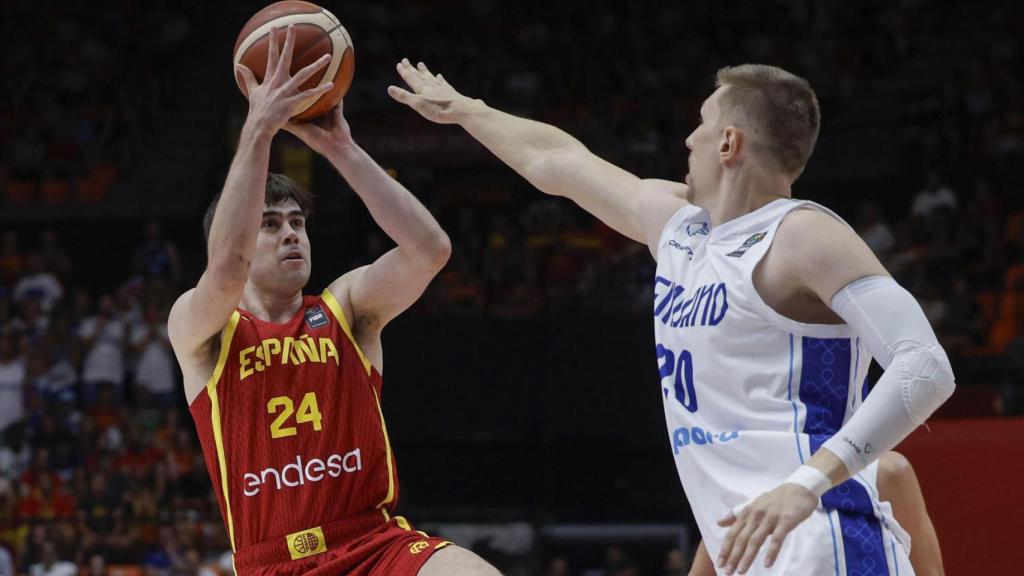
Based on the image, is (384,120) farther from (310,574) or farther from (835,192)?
(310,574)

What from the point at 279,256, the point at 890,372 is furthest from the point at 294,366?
the point at 890,372

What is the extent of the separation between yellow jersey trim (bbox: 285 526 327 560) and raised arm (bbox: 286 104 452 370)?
66cm

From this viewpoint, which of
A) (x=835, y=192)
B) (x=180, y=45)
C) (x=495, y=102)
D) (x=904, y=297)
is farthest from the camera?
(x=180, y=45)

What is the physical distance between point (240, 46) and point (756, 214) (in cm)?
200

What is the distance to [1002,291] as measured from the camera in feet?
39.5

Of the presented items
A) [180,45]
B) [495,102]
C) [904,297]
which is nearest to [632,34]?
[495,102]

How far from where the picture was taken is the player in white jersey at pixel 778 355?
9.80 feet

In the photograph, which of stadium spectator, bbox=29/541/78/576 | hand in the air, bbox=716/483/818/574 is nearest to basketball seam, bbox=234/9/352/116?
hand in the air, bbox=716/483/818/574

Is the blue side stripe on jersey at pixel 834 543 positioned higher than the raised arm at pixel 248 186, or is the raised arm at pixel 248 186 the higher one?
the raised arm at pixel 248 186

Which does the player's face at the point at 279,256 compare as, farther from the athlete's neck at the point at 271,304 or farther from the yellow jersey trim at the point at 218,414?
the yellow jersey trim at the point at 218,414

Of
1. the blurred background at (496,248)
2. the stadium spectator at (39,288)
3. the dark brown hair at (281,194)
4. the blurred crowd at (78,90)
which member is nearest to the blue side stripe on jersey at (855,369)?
the dark brown hair at (281,194)

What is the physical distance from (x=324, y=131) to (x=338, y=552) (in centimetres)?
145

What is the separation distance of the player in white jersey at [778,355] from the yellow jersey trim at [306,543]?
4.57 ft

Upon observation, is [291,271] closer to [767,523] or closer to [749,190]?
[749,190]
